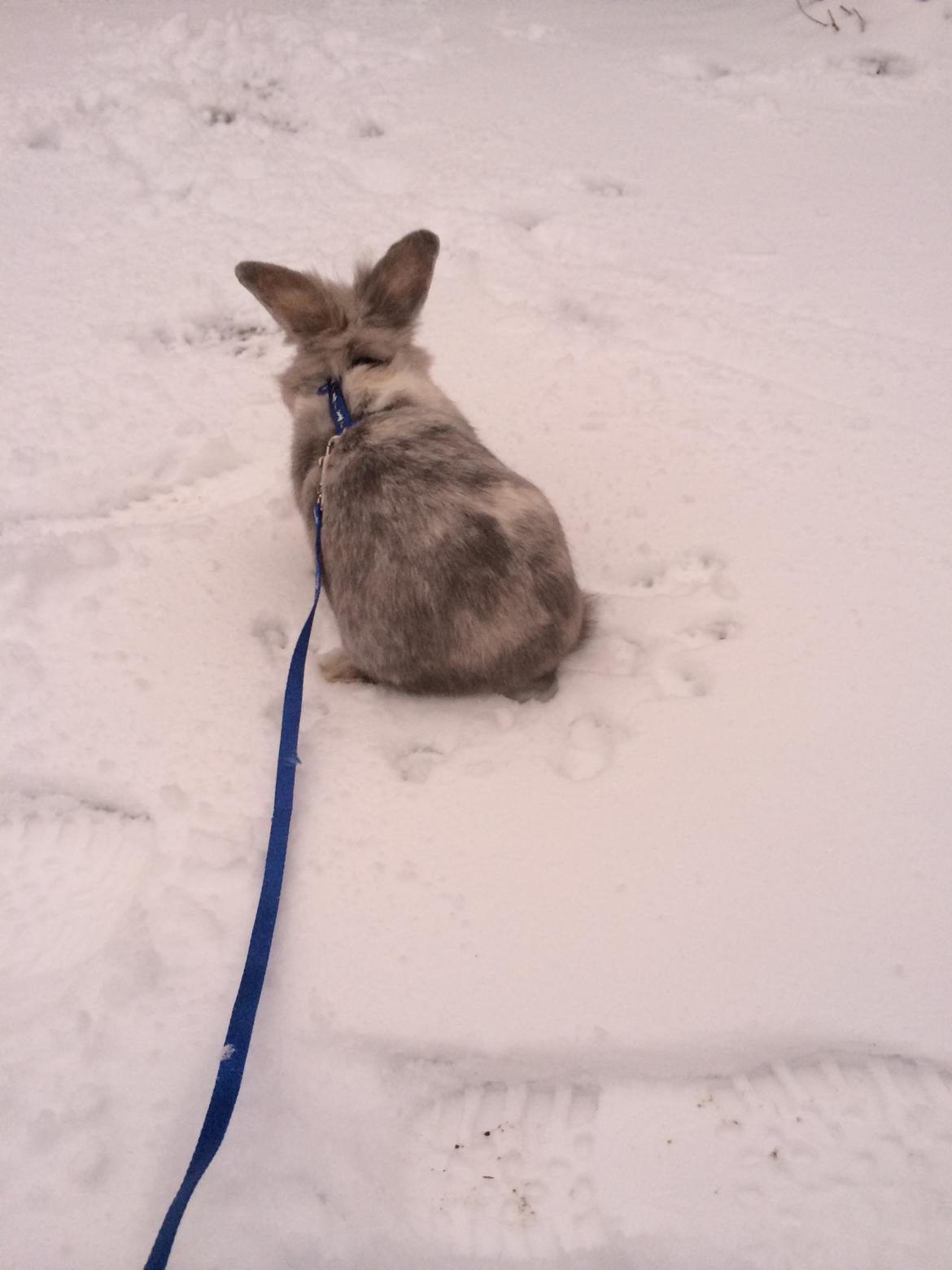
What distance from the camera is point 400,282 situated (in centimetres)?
216

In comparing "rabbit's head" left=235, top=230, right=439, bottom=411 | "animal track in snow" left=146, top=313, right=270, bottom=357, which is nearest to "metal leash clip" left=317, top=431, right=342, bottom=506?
"rabbit's head" left=235, top=230, right=439, bottom=411

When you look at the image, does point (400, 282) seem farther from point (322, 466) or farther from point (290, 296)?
point (322, 466)

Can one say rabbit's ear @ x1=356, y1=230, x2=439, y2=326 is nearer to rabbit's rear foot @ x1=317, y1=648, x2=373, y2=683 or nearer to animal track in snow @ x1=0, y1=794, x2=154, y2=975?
rabbit's rear foot @ x1=317, y1=648, x2=373, y2=683

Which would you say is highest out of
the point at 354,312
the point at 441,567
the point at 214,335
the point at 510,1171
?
the point at 354,312

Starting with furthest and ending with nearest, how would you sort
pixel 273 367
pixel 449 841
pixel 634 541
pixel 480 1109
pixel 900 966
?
pixel 273 367, pixel 634 541, pixel 449 841, pixel 900 966, pixel 480 1109

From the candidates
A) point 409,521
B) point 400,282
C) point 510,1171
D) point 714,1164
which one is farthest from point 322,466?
point 714,1164

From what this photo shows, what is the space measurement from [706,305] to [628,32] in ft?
6.75

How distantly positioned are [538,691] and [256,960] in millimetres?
861

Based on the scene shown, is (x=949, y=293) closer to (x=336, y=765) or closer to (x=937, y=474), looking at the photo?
(x=937, y=474)

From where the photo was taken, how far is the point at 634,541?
2398 millimetres

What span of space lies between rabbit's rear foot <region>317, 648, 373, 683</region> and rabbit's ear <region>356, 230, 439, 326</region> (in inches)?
35.1

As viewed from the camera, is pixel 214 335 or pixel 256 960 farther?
pixel 214 335

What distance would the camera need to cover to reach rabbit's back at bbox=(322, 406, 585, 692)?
5.82 ft

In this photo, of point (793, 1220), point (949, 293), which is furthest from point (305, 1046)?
point (949, 293)
